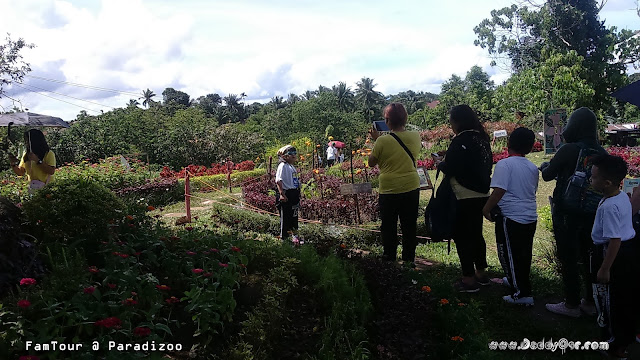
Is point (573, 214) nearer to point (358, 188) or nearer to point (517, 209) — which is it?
point (517, 209)

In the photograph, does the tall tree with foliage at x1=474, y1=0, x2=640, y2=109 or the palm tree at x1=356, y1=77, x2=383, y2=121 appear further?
the palm tree at x1=356, y1=77, x2=383, y2=121

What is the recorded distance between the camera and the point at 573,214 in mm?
3422

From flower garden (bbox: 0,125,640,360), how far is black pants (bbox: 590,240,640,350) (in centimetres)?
84

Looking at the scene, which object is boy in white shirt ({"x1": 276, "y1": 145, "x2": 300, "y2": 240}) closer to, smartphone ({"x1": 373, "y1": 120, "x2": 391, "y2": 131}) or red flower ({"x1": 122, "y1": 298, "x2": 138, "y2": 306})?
smartphone ({"x1": 373, "y1": 120, "x2": 391, "y2": 131})

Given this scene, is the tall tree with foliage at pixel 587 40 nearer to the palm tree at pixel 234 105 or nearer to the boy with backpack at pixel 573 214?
the boy with backpack at pixel 573 214

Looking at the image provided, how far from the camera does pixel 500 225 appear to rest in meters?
3.68

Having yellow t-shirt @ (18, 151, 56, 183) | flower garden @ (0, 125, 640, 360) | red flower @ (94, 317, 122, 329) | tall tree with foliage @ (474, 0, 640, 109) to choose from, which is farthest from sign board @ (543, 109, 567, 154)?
red flower @ (94, 317, 122, 329)

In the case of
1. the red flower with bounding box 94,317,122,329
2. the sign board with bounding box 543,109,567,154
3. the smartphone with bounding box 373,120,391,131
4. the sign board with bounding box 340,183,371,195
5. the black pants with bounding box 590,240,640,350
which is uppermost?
the sign board with bounding box 543,109,567,154

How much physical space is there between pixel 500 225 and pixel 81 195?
3.39m

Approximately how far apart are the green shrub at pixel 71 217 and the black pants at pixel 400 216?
2.40 m

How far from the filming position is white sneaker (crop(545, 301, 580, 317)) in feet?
11.5

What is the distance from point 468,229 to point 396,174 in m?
0.81

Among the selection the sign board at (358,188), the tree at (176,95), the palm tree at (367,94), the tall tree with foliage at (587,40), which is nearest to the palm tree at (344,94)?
the palm tree at (367,94)

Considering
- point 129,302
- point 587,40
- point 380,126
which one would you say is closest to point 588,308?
point 380,126
